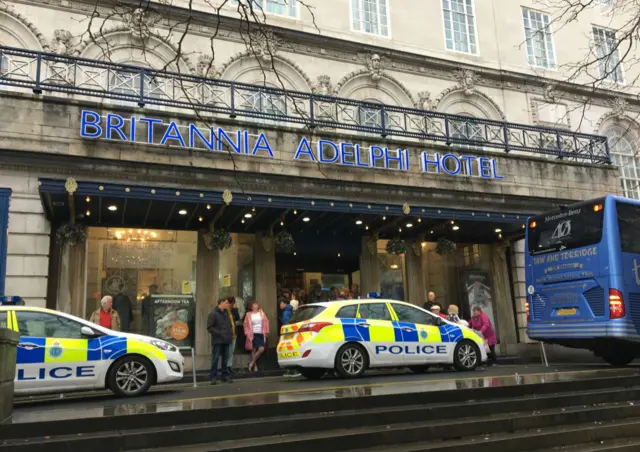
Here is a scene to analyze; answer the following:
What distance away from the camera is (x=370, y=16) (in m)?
23.8

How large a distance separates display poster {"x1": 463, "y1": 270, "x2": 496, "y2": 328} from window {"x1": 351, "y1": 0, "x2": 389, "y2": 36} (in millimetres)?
10809

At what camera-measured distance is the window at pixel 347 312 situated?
1134 cm

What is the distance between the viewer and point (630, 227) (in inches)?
494

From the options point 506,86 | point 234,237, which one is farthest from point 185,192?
point 506,86

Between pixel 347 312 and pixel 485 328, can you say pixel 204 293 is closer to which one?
pixel 347 312

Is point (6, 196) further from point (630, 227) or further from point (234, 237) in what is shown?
point (630, 227)

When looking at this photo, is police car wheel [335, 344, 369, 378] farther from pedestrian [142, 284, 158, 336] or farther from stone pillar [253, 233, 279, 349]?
pedestrian [142, 284, 158, 336]

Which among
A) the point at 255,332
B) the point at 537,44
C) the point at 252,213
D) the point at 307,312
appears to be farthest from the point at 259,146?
the point at 537,44

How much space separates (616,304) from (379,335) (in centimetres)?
503

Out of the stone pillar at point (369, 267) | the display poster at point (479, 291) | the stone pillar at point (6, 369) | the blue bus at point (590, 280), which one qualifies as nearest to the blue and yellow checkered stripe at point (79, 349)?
the stone pillar at point (6, 369)

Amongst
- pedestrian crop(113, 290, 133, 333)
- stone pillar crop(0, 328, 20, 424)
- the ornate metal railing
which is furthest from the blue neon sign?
stone pillar crop(0, 328, 20, 424)

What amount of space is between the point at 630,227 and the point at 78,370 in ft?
37.8

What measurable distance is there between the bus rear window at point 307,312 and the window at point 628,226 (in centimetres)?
675

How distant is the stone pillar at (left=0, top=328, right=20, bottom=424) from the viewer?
638 cm
